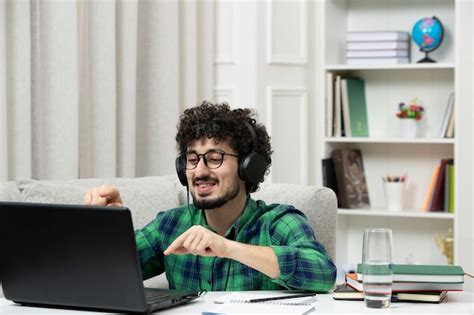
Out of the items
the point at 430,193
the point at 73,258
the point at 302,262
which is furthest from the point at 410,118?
the point at 73,258

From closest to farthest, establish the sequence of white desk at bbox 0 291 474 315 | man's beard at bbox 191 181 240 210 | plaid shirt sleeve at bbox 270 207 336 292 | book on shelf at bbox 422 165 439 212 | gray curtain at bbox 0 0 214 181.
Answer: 1. white desk at bbox 0 291 474 315
2. plaid shirt sleeve at bbox 270 207 336 292
3. man's beard at bbox 191 181 240 210
4. gray curtain at bbox 0 0 214 181
5. book on shelf at bbox 422 165 439 212

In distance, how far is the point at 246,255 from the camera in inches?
67.1

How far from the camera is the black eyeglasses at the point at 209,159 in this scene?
1938 mm

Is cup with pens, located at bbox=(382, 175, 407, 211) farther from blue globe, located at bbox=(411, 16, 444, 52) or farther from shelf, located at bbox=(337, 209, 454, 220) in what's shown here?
blue globe, located at bbox=(411, 16, 444, 52)

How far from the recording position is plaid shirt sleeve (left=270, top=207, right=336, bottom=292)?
5.80 feet

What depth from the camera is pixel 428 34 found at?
12.8 ft

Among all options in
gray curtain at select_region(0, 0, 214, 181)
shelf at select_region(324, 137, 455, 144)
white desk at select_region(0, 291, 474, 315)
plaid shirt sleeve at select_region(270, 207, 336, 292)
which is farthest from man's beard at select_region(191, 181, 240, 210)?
shelf at select_region(324, 137, 455, 144)

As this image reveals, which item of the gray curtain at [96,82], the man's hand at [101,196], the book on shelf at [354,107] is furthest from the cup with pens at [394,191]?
the man's hand at [101,196]

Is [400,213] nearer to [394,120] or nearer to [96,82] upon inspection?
[394,120]

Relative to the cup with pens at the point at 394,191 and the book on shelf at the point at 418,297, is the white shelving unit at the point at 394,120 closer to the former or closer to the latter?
the cup with pens at the point at 394,191

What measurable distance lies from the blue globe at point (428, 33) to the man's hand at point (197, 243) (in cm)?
254

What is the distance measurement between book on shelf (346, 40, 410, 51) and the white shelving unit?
3.8 inches

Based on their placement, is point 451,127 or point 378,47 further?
point 378,47

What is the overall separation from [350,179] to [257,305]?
2506 mm
